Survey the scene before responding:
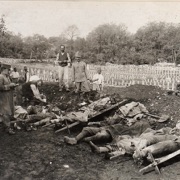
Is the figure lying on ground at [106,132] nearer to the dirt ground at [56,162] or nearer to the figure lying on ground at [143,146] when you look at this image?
the dirt ground at [56,162]

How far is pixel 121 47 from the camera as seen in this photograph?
1864cm

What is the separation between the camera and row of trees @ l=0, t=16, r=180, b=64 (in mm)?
15781

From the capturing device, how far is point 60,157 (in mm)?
4574

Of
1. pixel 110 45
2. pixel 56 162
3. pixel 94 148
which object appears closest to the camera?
pixel 56 162

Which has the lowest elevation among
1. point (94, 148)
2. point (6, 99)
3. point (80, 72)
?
point (94, 148)

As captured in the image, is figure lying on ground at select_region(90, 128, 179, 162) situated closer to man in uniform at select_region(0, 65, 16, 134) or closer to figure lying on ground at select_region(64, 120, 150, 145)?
figure lying on ground at select_region(64, 120, 150, 145)

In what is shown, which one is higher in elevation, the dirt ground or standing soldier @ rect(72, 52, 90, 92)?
standing soldier @ rect(72, 52, 90, 92)

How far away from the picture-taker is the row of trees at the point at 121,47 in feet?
51.8

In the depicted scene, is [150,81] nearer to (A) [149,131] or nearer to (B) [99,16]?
(B) [99,16]

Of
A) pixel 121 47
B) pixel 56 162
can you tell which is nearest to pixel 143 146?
pixel 56 162

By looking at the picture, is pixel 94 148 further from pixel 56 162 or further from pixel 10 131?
pixel 10 131

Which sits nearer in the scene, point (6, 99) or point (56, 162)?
point (56, 162)

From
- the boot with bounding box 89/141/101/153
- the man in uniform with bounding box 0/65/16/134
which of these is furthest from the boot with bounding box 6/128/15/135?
the boot with bounding box 89/141/101/153

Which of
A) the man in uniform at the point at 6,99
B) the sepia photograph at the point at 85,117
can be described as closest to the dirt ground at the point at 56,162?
the sepia photograph at the point at 85,117
